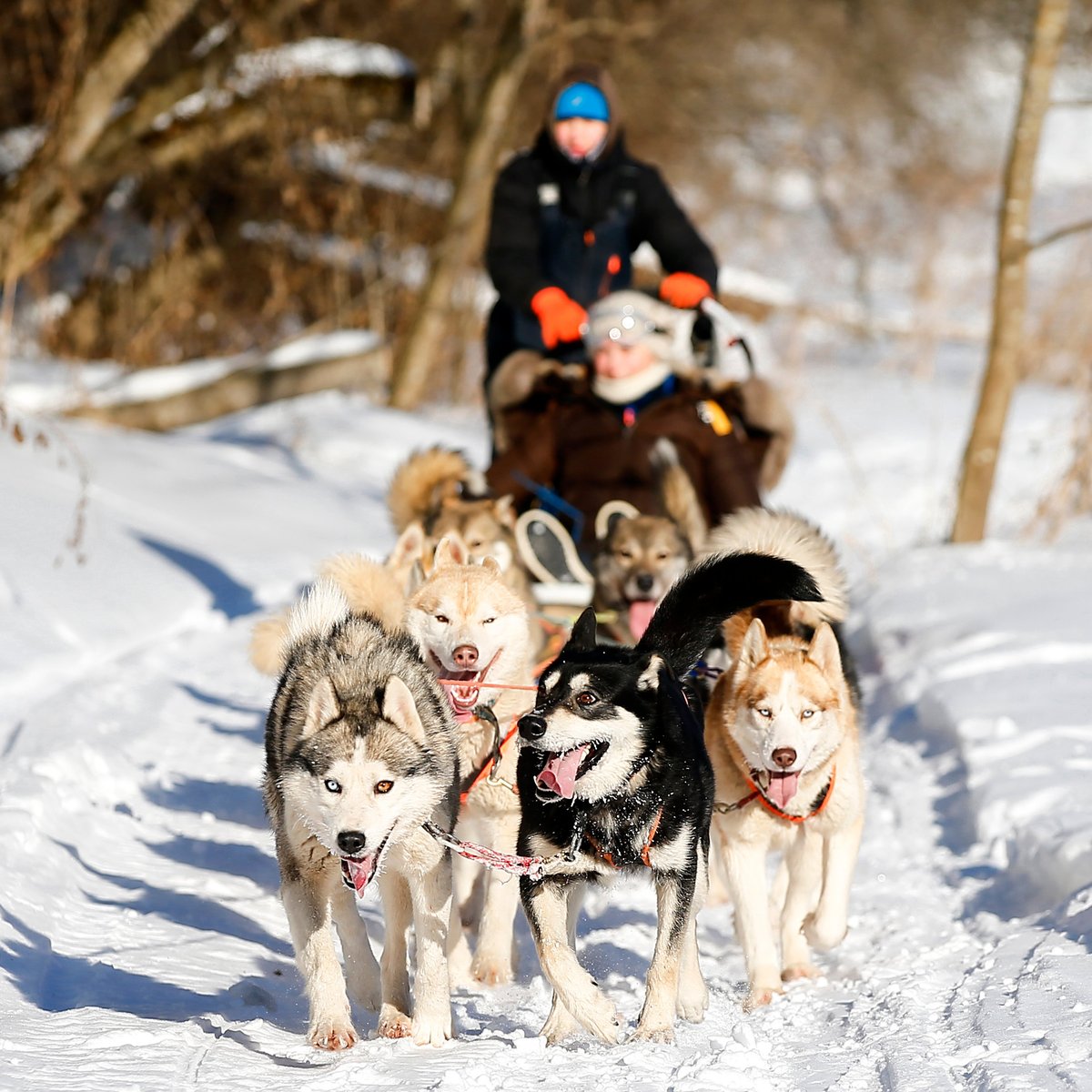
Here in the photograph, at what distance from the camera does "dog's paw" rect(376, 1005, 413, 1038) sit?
283cm

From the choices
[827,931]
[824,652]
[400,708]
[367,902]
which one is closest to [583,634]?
[400,708]

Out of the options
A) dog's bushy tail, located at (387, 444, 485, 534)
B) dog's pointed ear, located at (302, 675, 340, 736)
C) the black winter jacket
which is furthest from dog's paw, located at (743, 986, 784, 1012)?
the black winter jacket

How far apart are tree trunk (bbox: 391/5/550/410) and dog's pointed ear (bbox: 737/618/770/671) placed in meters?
8.25

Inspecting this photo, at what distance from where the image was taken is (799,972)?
3.24m

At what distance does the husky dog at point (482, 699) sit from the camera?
10.8ft

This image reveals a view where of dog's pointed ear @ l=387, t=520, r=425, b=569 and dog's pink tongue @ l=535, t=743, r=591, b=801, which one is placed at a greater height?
dog's pointed ear @ l=387, t=520, r=425, b=569

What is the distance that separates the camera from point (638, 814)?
2.87 m

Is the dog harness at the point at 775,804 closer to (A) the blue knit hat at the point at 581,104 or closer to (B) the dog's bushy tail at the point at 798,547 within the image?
(B) the dog's bushy tail at the point at 798,547

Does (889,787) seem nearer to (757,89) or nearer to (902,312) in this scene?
(902,312)

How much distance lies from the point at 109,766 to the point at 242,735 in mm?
868

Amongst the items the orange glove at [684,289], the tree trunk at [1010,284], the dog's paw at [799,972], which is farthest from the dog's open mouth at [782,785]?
the tree trunk at [1010,284]

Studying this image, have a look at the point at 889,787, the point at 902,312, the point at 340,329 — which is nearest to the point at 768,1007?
the point at 889,787

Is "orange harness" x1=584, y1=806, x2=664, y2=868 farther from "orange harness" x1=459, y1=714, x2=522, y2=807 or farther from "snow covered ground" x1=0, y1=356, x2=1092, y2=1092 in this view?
"orange harness" x1=459, y1=714, x2=522, y2=807

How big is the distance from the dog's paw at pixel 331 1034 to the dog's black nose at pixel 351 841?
36 cm
